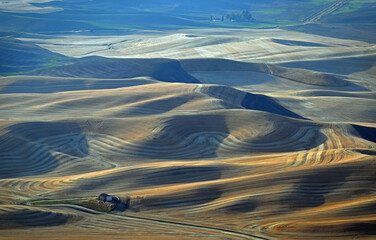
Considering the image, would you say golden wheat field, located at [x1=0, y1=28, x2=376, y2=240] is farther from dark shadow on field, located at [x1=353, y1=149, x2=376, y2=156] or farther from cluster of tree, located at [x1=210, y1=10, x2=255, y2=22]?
cluster of tree, located at [x1=210, y1=10, x2=255, y2=22]

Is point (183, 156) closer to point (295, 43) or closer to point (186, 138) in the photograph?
point (186, 138)

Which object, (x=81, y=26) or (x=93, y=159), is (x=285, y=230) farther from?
(x=81, y=26)

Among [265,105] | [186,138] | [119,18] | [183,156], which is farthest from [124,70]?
[119,18]

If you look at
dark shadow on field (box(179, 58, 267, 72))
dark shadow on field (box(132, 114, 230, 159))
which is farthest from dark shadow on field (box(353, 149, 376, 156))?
dark shadow on field (box(179, 58, 267, 72))

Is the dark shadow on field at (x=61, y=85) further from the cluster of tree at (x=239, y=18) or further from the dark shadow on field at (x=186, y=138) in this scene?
the cluster of tree at (x=239, y=18)

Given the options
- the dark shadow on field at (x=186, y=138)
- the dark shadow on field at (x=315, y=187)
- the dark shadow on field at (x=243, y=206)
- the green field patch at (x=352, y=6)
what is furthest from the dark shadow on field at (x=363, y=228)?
the green field patch at (x=352, y=6)

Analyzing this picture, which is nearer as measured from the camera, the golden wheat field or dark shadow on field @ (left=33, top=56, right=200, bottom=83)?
the golden wheat field

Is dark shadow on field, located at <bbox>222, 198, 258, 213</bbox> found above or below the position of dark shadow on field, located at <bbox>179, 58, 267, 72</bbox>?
below
